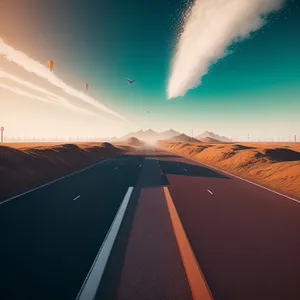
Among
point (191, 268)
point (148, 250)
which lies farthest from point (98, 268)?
point (191, 268)

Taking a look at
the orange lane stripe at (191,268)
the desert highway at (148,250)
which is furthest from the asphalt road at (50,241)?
the orange lane stripe at (191,268)

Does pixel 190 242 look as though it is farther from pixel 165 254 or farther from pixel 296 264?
pixel 296 264

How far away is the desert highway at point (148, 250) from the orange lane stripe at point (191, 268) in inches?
0.7

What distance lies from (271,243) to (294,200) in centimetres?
637

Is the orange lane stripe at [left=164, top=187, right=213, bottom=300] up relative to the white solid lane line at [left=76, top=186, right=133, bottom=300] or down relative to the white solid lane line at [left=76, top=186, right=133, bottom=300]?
up

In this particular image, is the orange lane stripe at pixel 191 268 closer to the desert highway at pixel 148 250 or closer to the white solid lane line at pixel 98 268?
the desert highway at pixel 148 250

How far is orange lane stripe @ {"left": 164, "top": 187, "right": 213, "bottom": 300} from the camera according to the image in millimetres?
4086

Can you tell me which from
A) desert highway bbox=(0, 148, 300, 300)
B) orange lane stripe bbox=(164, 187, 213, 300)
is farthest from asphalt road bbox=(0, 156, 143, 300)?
orange lane stripe bbox=(164, 187, 213, 300)

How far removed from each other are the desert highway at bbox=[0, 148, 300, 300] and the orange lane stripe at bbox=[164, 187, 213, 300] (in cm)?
2

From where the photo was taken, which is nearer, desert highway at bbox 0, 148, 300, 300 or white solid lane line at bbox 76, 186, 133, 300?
white solid lane line at bbox 76, 186, 133, 300

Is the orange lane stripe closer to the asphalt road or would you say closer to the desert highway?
the desert highway

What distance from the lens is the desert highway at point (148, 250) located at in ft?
13.8

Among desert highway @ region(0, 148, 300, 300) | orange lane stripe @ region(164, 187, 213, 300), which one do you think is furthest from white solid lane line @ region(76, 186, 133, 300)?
orange lane stripe @ region(164, 187, 213, 300)

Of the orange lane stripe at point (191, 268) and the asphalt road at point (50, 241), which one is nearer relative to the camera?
the orange lane stripe at point (191, 268)
